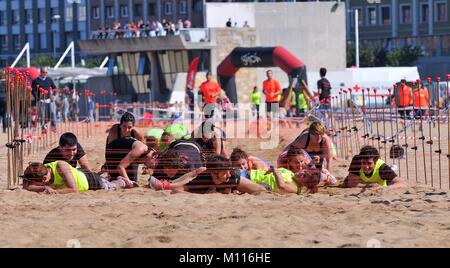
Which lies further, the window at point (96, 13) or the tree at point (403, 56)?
the window at point (96, 13)

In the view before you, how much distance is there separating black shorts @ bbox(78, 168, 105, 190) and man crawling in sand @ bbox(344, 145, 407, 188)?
291 centimetres

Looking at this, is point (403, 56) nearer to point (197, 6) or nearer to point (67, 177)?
point (197, 6)

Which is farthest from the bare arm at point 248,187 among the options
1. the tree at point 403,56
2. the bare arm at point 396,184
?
the tree at point 403,56

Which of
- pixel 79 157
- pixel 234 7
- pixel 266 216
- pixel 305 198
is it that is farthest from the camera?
pixel 234 7

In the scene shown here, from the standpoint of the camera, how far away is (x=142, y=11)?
78.6 metres

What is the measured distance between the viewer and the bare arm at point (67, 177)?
1223cm

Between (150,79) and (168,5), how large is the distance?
23.5m

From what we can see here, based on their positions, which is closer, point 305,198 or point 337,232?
point 337,232

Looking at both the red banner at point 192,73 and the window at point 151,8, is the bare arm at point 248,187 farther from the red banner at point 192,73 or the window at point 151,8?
the window at point 151,8

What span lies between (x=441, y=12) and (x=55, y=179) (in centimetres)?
6378

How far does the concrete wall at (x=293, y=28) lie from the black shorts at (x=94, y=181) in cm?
3812

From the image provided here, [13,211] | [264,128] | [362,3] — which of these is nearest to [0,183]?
[13,211]

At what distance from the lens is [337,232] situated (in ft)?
29.6

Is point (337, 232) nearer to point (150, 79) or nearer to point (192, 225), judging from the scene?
point (192, 225)
